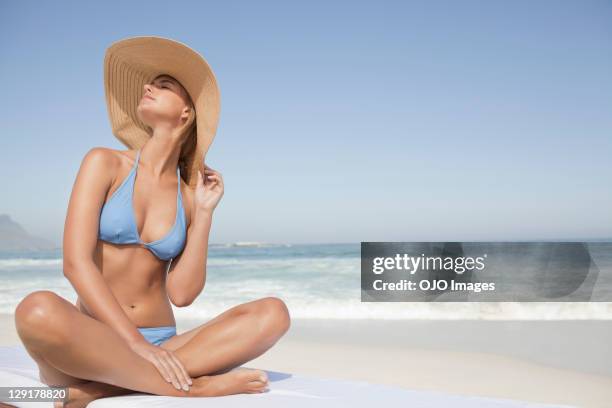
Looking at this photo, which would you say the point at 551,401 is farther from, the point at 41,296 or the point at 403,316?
the point at 403,316

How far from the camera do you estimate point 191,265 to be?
91.4 inches

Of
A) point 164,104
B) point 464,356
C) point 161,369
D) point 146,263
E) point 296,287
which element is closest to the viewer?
point 161,369

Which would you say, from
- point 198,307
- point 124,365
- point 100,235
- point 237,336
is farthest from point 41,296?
point 198,307

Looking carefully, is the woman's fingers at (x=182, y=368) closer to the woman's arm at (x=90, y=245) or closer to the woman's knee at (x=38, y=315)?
the woman's arm at (x=90, y=245)

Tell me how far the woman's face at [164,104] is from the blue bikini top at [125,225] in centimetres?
20

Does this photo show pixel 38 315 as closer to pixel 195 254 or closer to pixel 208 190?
pixel 195 254

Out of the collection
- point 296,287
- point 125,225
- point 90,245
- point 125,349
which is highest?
point 296,287

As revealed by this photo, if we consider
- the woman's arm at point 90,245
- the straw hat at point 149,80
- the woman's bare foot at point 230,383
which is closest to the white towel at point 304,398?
the woman's bare foot at point 230,383

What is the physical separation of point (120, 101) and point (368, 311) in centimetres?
753

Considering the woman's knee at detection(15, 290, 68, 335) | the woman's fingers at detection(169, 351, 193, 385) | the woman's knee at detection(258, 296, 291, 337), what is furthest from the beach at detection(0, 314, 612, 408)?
the woman's knee at detection(15, 290, 68, 335)

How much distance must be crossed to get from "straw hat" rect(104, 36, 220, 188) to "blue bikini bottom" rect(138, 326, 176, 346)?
23.9 inches

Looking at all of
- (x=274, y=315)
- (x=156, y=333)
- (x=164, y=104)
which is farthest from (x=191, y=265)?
(x=164, y=104)

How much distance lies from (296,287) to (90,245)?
34.8 feet

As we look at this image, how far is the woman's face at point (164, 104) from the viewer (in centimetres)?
231
